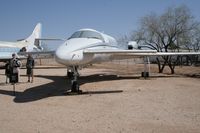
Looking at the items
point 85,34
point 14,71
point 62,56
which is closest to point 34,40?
point 85,34

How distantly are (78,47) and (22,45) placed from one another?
29.1 meters

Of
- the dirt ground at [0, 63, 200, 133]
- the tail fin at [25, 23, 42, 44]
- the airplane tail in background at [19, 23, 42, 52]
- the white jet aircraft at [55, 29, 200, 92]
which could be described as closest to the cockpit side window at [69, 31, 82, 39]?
the white jet aircraft at [55, 29, 200, 92]

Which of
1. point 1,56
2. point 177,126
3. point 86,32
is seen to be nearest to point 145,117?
point 177,126

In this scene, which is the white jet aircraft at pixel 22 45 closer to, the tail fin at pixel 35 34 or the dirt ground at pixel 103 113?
the tail fin at pixel 35 34

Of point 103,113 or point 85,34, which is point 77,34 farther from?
point 103,113

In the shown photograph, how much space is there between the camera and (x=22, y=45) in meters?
39.1

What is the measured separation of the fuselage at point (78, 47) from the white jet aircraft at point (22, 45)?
19.2 meters

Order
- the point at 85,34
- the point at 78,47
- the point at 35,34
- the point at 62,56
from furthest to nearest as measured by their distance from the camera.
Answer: the point at 35,34, the point at 85,34, the point at 78,47, the point at 62,56

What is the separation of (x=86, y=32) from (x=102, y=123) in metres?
7.92

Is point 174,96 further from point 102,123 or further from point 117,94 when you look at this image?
point 102,123

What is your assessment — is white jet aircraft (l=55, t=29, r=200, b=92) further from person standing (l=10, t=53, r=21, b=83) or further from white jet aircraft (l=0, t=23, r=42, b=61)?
white jet aircraft (l=0, t=23, r=42, b=61)

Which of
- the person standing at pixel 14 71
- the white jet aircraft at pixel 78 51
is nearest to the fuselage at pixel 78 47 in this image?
the white jet aircraft at pixel 78 51

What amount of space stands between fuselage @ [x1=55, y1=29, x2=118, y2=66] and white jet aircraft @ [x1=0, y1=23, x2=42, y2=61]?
19211mm

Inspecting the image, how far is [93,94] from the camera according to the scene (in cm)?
1145
